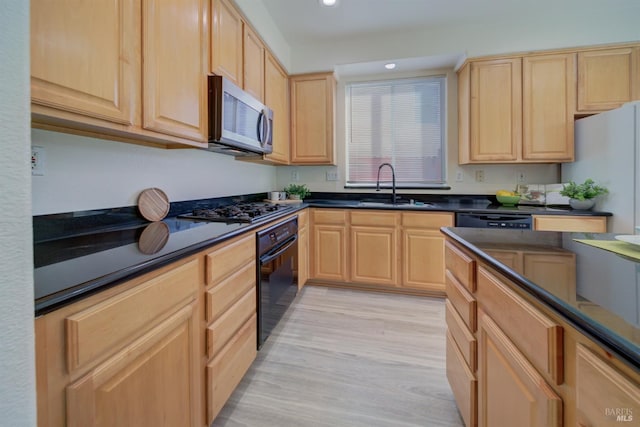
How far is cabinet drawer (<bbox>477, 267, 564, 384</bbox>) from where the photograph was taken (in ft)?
1.92

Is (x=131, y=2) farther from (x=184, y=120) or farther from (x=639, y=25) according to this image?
(x=639, y=25)

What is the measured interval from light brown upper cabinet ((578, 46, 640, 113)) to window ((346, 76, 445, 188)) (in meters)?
1.18

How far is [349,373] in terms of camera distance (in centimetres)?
163

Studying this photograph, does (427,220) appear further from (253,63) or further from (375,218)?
(253,63)

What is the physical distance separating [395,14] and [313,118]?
1.21 meters

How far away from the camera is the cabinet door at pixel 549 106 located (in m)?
2.57

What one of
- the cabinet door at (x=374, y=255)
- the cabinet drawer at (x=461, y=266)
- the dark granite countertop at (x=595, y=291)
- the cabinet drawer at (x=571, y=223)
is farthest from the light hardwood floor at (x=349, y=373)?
the cabinet drawer at (x=571, y=223)

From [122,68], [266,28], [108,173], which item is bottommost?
[108,173]

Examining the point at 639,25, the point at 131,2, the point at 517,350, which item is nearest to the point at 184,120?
the point at 131,2

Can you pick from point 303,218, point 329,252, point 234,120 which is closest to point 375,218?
point 329,252

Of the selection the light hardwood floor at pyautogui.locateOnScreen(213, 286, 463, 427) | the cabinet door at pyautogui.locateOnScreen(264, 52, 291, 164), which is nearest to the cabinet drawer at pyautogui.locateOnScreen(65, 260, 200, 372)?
the light hardwood floor at pyautogui.locateOnScreen(213, 286, 463, 427)

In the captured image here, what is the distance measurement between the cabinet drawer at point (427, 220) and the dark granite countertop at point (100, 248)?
1556mm

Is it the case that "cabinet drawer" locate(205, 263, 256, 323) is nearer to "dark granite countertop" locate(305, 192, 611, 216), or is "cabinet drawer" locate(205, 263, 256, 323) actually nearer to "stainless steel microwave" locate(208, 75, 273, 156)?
"stainless steel microwave" locate(208, 75, 273, 156)

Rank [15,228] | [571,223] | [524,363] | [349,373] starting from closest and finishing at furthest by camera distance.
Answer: [15,228] < [524,363] < [349,373] < [571,223]
